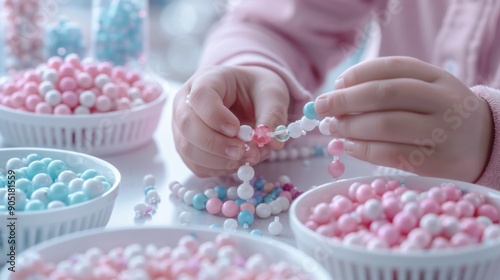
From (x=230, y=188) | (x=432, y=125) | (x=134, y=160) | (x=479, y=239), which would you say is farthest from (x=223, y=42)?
(x=479, y=239)

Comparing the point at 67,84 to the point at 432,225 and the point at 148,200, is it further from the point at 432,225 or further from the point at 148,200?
the point at 432,225

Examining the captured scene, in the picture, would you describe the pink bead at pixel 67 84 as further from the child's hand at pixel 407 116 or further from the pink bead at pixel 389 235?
the pink bead at pixel 389 235

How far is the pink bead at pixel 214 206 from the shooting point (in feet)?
2.41

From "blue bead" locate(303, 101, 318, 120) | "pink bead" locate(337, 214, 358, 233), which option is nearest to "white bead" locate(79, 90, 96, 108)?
"blue bead" locate(303, 101, 318, 120)

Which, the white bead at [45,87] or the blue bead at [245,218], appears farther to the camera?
the white bead at [45,87]

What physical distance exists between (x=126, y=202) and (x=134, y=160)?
16cm

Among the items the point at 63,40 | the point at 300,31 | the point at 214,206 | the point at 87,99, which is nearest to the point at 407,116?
the point at 214,206

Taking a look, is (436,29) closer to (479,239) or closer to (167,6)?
(479,239)

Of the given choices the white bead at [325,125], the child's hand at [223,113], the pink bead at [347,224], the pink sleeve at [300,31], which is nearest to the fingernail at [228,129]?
the child's hand at [223,113]

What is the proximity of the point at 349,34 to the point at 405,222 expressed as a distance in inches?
33.1

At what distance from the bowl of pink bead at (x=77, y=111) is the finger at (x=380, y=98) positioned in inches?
13.6

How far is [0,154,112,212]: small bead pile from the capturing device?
59 centimetres

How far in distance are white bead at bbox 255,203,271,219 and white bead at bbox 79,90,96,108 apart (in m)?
0.30

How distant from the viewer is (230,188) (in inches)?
30.3
